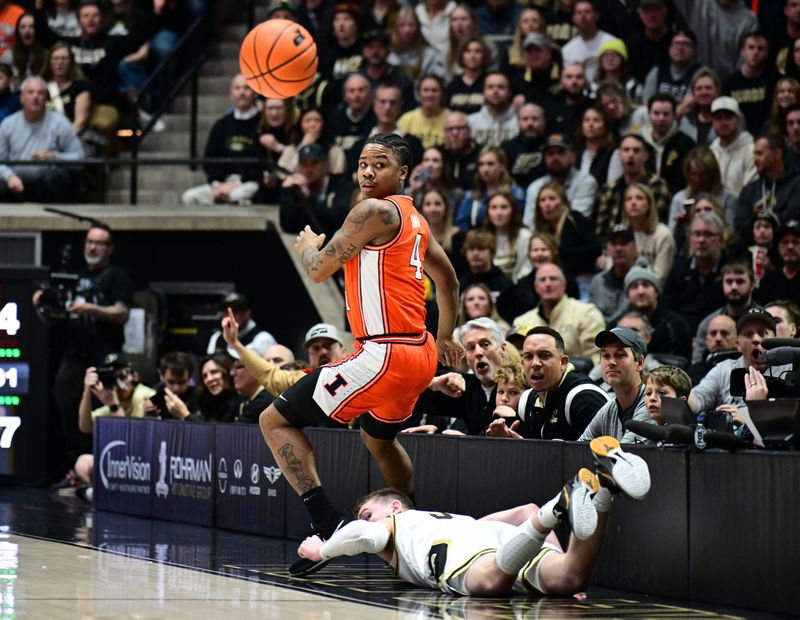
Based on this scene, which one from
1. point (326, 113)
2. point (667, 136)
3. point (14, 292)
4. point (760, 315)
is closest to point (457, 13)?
Result: point (326, 113)

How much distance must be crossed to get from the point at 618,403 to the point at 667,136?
5.97m

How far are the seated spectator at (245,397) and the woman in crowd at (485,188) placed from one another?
2976mm

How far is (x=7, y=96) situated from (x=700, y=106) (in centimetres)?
864

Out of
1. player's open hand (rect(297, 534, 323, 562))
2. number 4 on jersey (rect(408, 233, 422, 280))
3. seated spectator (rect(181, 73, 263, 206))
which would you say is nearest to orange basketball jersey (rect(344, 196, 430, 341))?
number 4 on jersey (rect(408, 233, 422, 280))

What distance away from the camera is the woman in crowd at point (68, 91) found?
1844 cm

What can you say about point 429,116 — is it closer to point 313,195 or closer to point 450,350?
point 313,195

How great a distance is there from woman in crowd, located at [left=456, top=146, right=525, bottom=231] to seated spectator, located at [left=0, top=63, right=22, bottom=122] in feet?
21.3

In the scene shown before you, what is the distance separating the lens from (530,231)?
48.0ft

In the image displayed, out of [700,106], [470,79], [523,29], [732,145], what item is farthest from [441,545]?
[523,29]

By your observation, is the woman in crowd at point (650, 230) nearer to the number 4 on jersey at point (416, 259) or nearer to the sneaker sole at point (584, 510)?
the number 4 on jersey at point (416, 259)

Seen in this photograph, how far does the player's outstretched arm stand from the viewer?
8.91 m

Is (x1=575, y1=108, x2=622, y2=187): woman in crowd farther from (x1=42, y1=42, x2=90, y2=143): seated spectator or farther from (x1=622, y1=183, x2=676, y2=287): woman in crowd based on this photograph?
(x1=42, y1=42, x2=90, y2=143): seated spectator

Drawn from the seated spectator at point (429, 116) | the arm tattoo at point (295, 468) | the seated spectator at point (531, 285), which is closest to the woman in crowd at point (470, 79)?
the seated spectator at point (429, 116)

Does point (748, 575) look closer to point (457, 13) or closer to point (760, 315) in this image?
point (760, 315)
